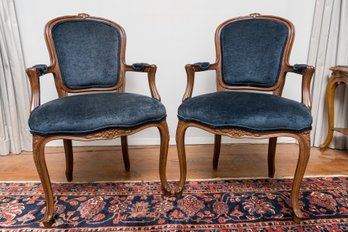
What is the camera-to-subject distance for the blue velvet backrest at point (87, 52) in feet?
5.30

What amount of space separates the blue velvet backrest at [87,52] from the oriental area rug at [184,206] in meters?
0.69

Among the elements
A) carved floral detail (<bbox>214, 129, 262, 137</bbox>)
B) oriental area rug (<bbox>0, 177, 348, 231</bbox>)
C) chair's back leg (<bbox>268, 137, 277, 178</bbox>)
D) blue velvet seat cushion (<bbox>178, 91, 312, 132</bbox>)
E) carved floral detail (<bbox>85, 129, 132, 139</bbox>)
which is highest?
blue velvet seat cushion (<bbox>178, 91, 312, 132</bbox>)

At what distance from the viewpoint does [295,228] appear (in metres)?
1.29

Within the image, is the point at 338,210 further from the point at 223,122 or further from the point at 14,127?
the point at 14,127

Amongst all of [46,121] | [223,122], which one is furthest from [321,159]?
[46,121]

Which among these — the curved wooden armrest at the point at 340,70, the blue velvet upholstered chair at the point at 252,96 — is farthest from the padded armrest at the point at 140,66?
the curved wooden armrest at the point at 340,70

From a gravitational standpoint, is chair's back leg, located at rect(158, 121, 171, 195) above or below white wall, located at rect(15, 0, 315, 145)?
below

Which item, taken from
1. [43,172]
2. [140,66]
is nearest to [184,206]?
[43,172]

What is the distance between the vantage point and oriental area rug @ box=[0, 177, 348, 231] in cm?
131

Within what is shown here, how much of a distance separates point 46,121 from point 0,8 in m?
1.33

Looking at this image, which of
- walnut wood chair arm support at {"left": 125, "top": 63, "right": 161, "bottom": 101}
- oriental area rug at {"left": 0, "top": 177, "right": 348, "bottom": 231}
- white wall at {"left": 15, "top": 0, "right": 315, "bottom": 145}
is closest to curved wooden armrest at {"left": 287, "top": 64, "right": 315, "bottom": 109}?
oriental area rug at {"left": 0, "top": 177, "right": 348, "bottom": 231}

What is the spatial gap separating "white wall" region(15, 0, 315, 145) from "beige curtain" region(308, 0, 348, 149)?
0.12 meters

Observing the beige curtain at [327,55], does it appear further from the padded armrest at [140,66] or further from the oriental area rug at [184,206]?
the padded armrest at [140,66]

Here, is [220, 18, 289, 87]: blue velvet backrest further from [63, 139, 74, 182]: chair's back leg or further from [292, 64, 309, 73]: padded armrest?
[63, 139, 74, 182]: chair's back leg
